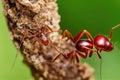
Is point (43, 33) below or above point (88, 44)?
above

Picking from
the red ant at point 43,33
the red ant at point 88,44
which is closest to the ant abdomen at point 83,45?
the red ant at point 88,44

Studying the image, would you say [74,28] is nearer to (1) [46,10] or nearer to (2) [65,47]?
(2) [65,47]

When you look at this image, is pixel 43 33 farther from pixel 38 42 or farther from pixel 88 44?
pixel 88 44

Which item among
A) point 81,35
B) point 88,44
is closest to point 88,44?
point 88,44

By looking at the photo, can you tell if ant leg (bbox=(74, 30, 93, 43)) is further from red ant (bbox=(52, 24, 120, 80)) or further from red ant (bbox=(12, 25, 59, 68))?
red ant (bbox=(12, 25, 59, 68))

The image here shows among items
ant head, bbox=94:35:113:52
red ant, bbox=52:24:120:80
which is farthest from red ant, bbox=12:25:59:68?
ant head, bbox=94:35:113:52
